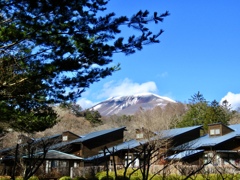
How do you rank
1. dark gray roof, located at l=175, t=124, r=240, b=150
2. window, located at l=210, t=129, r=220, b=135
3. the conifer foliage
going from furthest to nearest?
window, located at l=210, t=129, r=220, b=135
dark gray roof, located at l=175, t=124, r=240, b=150
the conifer foliage

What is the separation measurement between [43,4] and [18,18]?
86 centimetres

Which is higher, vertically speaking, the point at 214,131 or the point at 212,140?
the point at 214,131

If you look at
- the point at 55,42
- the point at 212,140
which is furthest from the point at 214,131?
the point at 55,42

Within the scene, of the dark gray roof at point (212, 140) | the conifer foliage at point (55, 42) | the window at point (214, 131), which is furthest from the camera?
the window at point (214, 131)

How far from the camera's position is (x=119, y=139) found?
115 ft

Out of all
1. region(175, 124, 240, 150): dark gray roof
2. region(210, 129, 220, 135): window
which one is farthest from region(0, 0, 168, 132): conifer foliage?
region(210, 129, 220, 135): window

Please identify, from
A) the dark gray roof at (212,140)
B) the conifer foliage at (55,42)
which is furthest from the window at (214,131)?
the conifer foliage at (55,42)

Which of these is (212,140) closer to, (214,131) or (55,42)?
(214,131)

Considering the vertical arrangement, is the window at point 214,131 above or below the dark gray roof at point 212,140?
above

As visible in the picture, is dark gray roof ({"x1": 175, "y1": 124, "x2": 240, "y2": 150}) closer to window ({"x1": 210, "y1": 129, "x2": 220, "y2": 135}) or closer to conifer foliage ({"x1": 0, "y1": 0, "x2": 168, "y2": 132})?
window ({"x1": 210, "y1": 129, "x2": 220, "y2": 135})

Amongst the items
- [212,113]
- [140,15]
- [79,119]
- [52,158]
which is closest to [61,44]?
[140,15]

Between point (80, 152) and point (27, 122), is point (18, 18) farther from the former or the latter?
point (80, 152)

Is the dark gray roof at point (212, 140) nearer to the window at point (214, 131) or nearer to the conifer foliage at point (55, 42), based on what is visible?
the window at point (214, 131)

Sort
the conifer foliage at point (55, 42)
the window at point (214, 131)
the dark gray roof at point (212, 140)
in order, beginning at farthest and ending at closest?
the window at point (214, 131), the dark gray roof at point (212, 140), the conifer foliage at point (55, 42)
